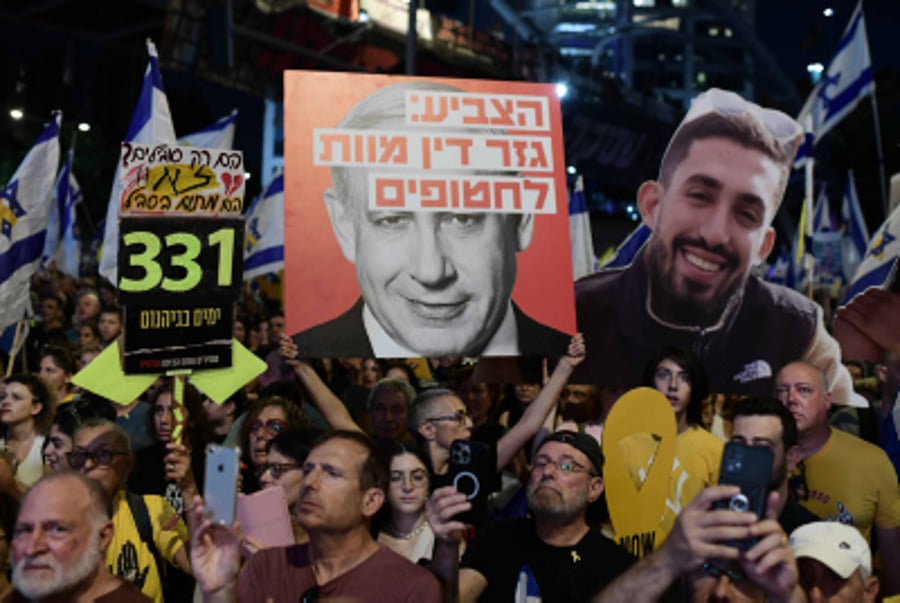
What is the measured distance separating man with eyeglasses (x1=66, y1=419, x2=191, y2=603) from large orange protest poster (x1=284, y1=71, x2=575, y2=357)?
899mm

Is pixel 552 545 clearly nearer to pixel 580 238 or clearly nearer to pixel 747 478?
pixel 747 478

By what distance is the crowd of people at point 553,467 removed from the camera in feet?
11.1

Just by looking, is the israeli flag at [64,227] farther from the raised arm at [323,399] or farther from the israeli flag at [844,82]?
the raised arm at [323,399]

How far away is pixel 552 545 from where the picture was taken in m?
4.19

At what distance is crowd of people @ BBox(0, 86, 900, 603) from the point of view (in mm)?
3381

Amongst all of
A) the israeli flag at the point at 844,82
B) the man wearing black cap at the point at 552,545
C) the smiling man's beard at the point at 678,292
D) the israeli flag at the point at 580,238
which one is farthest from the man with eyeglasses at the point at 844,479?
the israeli flag at the point at 844,82

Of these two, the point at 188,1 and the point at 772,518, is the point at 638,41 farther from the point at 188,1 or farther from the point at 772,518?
the point at 772,518

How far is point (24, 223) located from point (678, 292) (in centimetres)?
511

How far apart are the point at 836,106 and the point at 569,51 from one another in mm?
120148

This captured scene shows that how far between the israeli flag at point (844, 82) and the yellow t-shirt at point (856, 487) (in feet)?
20.3

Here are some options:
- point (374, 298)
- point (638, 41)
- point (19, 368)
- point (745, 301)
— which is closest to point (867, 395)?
point (745, 301)

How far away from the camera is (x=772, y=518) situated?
267cm

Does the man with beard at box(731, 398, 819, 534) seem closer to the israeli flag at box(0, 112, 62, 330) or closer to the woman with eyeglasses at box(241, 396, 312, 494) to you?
the woman with eyeglasses at box(241, 396, 312, 494)

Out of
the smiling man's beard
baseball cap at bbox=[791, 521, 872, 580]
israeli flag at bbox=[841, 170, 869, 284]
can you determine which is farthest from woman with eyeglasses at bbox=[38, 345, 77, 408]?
israeli flag at bbox=[841, 170, 869, 284]
